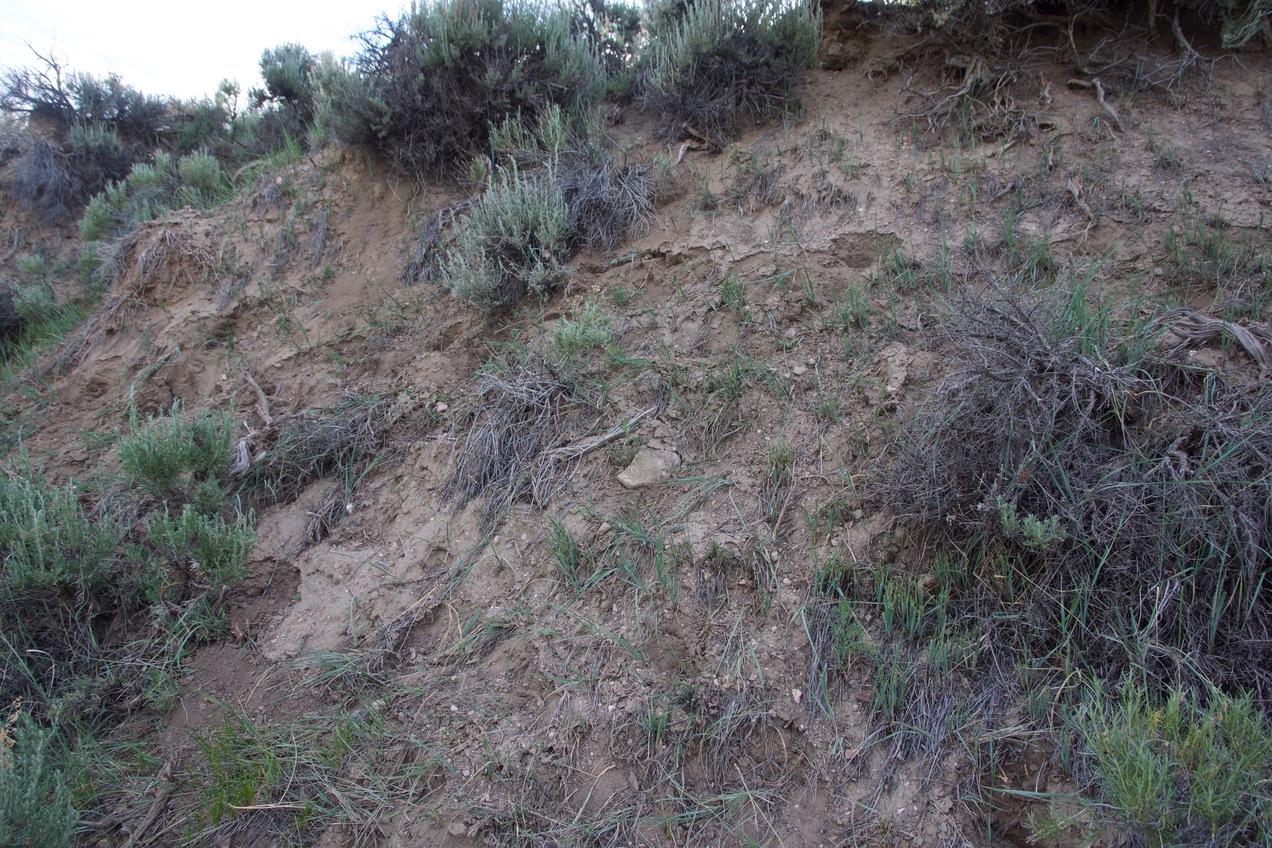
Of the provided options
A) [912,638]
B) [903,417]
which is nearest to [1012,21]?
[903,417]

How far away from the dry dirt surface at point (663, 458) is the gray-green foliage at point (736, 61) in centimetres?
24

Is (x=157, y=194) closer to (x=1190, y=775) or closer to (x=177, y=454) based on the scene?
(x=177, y=454)

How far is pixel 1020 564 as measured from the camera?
2773 mm

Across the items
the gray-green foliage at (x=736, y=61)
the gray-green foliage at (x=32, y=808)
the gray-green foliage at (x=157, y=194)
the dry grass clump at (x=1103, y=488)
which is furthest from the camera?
the gray-green foliage at (x=157, y=194)

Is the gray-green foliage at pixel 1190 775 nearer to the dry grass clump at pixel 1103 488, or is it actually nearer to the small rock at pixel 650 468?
the dry grass clump at pixel 1103 488

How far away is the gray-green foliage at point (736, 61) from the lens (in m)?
5.02

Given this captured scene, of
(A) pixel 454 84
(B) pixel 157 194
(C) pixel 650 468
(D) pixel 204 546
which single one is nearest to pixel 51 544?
(D) pixel 204 546

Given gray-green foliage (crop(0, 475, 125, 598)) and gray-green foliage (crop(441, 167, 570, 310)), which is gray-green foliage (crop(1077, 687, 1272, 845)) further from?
gray-green foliage (crop(0, 475, 125, 598))

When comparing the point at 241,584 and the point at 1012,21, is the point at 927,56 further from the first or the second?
the point at 241,584

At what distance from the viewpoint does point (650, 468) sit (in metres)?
3.55

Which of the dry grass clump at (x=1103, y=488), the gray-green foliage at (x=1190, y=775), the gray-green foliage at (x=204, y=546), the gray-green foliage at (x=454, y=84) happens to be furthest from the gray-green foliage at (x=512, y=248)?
the gray-green foliage at (x=1190, y=775)

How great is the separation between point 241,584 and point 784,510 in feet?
8.96

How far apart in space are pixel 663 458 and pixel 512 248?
1990 millimetres

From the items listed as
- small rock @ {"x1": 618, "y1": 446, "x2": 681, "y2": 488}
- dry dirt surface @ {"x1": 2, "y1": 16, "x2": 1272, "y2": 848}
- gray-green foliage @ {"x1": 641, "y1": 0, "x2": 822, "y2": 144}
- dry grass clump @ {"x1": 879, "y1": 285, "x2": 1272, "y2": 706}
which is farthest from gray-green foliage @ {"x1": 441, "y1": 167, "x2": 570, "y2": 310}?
dry grass clump @ {"x1": 879, "y1": 285, "x2": 1272, "y2": 706}
